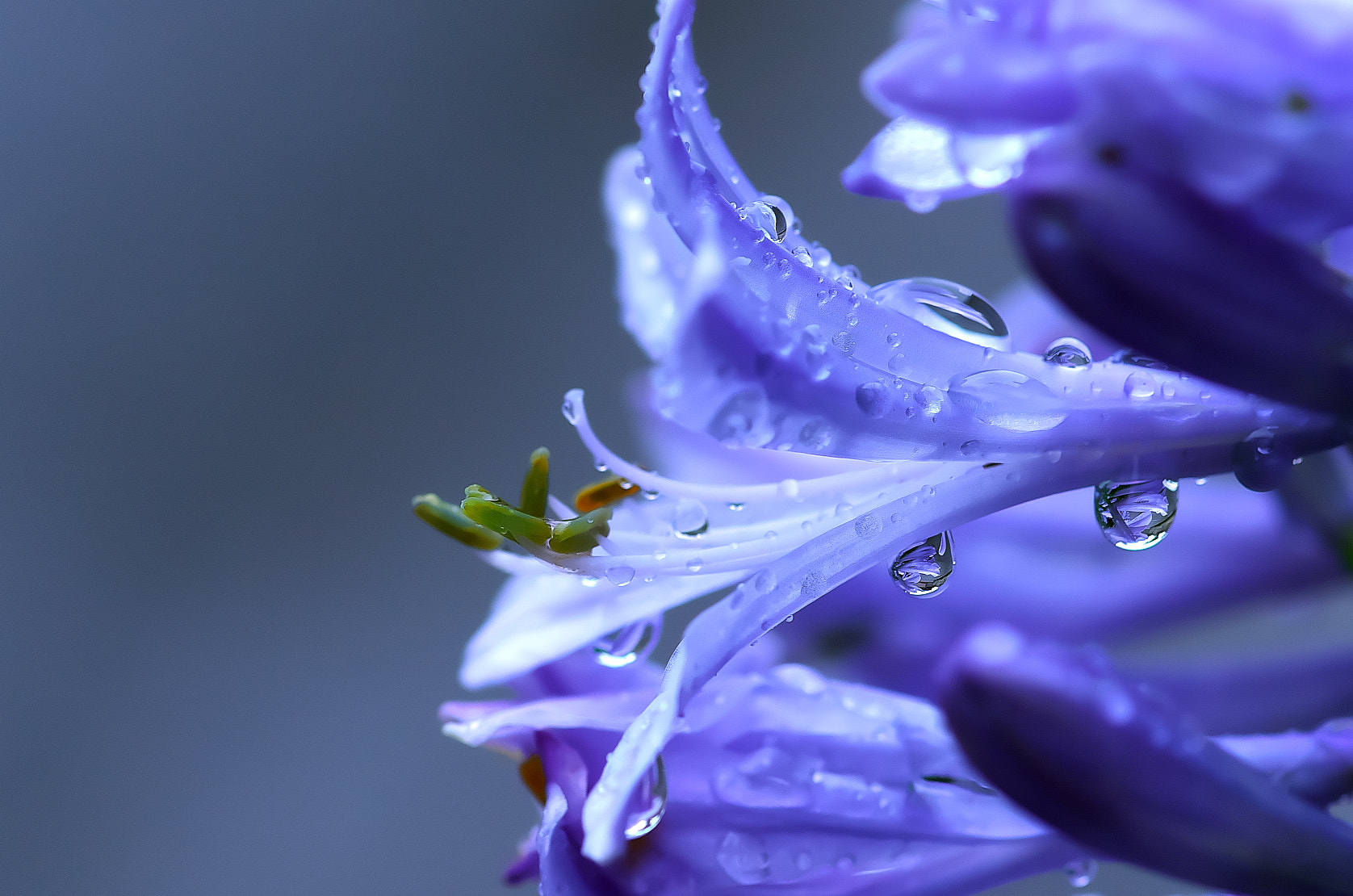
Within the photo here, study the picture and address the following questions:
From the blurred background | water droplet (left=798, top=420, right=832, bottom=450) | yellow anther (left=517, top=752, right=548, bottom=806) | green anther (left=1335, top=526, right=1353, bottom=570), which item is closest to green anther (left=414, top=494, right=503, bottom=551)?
yellow anther (left=517, top=752, right=548, bottom=806)

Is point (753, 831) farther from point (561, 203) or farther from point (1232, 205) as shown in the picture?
point (561, 203)

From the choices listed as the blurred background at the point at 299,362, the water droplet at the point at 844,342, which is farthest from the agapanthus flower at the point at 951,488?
the blurred background at the point at 299,362

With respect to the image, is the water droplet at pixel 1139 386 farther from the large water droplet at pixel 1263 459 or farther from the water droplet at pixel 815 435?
the water droplet at pixel 815 435

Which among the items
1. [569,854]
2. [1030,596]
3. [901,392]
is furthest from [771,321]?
[1030,596]

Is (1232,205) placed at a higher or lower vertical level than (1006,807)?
higher

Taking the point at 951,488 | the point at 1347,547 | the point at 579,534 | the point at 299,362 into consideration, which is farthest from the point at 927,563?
the point at 299,362

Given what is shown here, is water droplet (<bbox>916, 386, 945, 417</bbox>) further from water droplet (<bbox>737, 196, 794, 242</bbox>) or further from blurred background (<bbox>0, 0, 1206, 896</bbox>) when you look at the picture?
blurred background (<bbox>0, 0, 1206, 896</bbox>)
